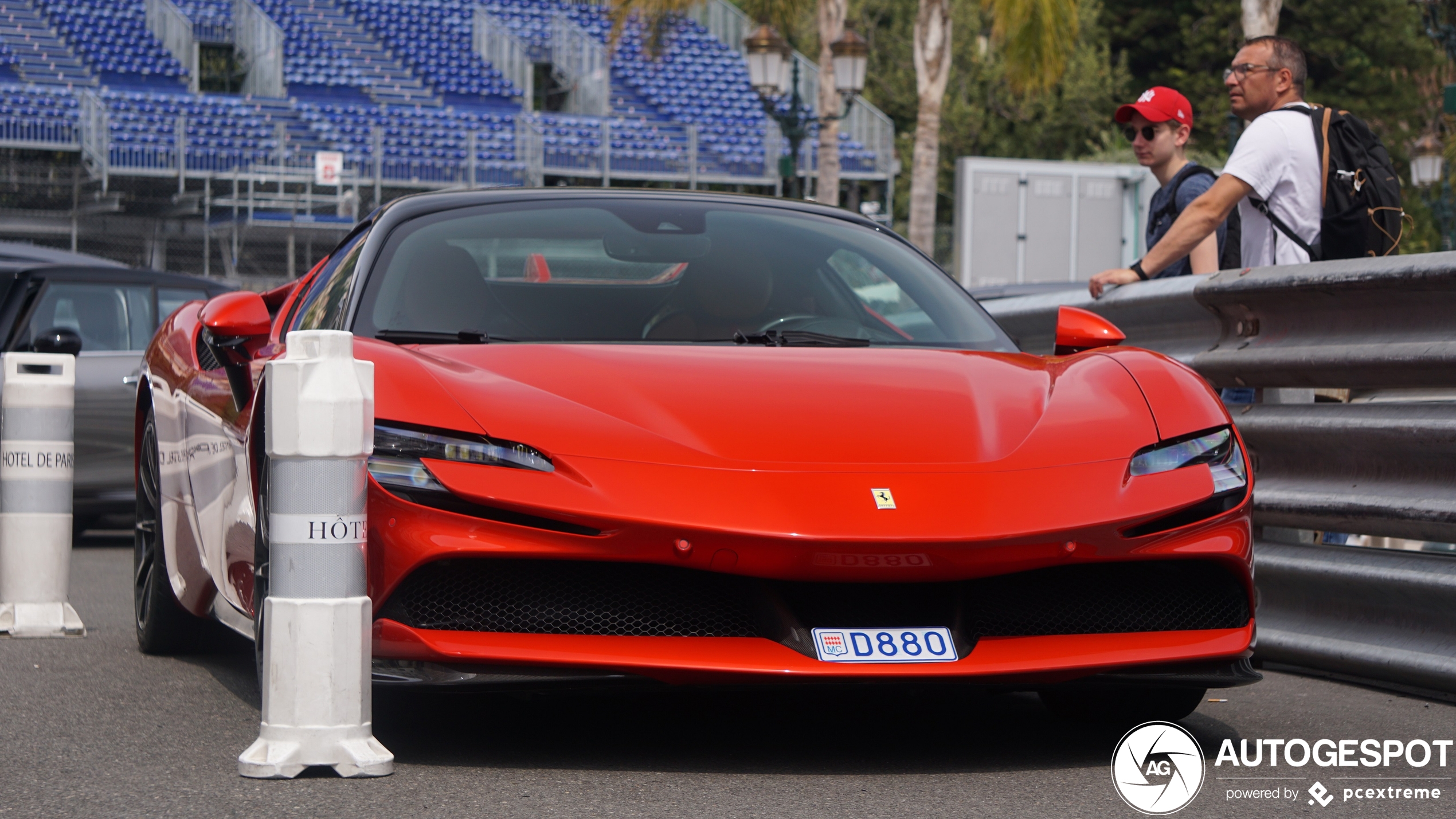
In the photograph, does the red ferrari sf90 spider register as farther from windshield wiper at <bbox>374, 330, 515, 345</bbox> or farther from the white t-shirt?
the white t-shirt

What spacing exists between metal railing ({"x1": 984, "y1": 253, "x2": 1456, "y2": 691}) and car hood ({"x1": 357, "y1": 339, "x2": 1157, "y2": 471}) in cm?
112

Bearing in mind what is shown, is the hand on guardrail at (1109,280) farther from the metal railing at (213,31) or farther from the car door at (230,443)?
the metal railing at (213,31)

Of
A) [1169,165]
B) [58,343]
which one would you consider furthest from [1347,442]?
[58,343]

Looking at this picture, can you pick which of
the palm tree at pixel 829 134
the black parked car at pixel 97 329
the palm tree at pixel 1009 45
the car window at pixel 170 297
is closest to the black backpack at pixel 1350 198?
the black parked car at pixel 97 329

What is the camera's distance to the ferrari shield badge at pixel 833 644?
11.1 ft

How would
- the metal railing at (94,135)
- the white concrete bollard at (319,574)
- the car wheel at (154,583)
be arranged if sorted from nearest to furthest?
1. the white concrete bollard at (319,574)
2. the car wheel at (154,583)
3. the metal railing at (94,135)

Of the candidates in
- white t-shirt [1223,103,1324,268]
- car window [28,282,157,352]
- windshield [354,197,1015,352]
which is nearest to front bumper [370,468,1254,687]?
windshield [354,197,1015,352]

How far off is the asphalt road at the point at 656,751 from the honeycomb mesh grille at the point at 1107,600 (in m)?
0.23

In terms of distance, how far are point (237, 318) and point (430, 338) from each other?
601 mm

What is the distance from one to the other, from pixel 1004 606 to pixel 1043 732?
0.63 m

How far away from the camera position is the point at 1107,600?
362cm

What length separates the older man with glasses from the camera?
235 inches

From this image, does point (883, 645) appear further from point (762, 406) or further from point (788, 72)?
point (788, 72)

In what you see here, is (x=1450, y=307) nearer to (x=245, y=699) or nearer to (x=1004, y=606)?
(x=1004, y=606)
